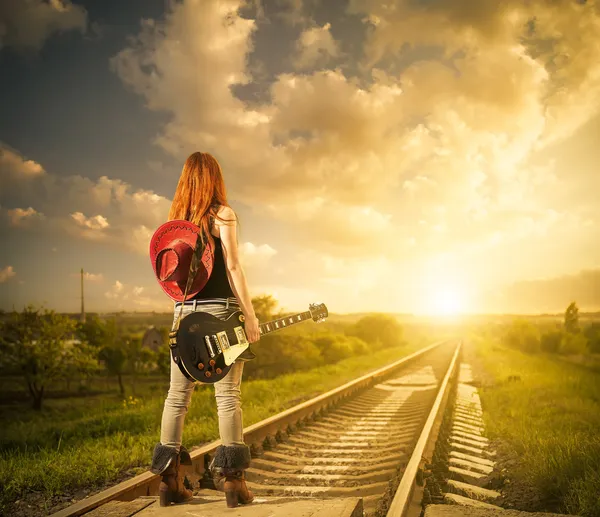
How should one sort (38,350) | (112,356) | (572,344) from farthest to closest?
(572,344) < (112,356) < (38,350)

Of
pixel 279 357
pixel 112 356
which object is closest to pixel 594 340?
pixel 279 357

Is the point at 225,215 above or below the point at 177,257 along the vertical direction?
above

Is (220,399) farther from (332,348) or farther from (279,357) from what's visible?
(332,348)

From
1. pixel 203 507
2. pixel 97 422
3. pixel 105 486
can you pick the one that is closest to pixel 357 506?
pixel 203 507

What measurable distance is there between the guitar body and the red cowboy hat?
20 centimetres

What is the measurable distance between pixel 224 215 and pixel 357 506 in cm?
199

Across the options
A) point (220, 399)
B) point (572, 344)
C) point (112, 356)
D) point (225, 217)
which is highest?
point (225, 217)

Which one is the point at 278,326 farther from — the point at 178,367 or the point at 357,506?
the point at 357,506

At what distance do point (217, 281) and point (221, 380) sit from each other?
2.04 feet

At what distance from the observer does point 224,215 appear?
2762 millimetres

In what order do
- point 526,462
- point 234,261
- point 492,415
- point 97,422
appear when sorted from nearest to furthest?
1. point 234,261
2. point 526,462
3. point 492,415
4. point 97,422

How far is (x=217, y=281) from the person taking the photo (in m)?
2.76

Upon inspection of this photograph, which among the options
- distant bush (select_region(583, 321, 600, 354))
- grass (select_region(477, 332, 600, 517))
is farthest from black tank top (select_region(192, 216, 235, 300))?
distant bush (select_region(583, 321, 600, 354))

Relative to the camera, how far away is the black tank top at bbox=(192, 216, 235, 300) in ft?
9.02
